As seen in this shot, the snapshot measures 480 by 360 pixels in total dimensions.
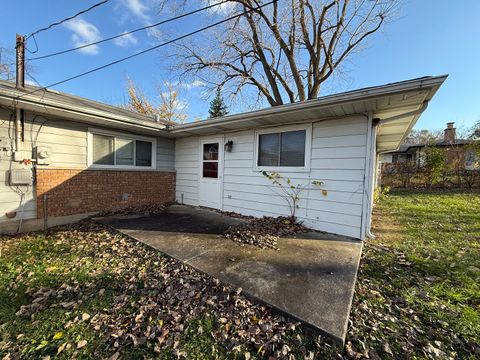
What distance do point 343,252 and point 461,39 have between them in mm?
7360

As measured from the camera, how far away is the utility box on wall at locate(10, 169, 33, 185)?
15.0 ft

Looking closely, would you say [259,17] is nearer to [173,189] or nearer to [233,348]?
[173,189]

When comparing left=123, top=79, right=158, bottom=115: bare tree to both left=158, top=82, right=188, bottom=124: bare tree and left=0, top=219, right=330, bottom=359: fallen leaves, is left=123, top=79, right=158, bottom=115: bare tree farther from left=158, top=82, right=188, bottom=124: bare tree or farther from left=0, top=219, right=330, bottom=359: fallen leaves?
left=0, top=219, right=330, bottom=359: fallen leaves

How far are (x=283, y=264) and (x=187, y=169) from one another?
5421mm

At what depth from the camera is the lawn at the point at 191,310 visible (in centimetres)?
178

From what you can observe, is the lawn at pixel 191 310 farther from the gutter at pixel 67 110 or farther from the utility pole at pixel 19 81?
the gutter at pixel 67 110

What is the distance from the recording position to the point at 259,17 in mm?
11547

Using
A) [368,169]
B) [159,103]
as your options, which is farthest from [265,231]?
[159,103]

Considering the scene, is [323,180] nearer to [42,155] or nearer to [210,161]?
[210,161]

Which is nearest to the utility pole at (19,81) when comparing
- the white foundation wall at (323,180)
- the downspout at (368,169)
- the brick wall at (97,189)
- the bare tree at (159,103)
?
the brick wall at (97,189)

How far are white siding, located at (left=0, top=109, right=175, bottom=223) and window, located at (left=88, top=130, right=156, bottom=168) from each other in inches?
10.2

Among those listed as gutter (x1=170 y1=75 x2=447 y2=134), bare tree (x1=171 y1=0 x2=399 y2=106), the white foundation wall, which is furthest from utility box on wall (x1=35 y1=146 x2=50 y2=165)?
bare tree (x1=171 y1=0 x2=399 y2=106)

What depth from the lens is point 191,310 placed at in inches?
86.9

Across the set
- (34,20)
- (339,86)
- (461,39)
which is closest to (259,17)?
(339,86)
